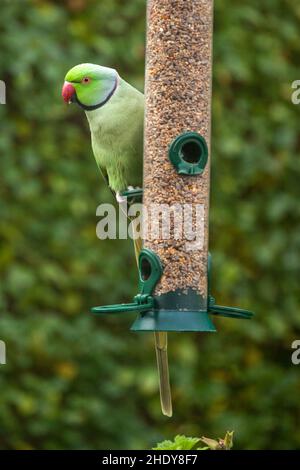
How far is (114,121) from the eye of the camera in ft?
15.1

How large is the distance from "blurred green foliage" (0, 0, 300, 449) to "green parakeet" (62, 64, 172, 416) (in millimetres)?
1890

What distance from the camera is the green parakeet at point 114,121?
15.1ft

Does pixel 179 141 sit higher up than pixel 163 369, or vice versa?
pixel 179 141

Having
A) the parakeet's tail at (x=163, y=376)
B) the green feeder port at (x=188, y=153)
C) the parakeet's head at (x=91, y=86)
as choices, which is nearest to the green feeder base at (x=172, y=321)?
the parakeet's tail at (x=163, y=376)

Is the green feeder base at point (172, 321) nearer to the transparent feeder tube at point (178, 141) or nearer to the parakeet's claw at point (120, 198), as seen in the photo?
the transparent feeder tube at point (178, 141)

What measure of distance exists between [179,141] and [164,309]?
23.8 inches

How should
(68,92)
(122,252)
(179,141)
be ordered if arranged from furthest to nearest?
(122,252) → (68,92) → (179,141)

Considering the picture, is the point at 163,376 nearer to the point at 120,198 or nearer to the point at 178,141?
the point at 120,198

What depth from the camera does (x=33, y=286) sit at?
6523 millimetres

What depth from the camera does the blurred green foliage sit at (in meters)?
6.54

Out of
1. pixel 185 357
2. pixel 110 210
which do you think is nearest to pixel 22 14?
pixel 110 210

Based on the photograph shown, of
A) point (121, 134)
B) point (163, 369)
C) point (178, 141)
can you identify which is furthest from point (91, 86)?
point (163, 369)

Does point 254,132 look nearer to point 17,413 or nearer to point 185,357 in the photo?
point 185,357

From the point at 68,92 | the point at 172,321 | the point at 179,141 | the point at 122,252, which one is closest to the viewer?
the point at 172,321
